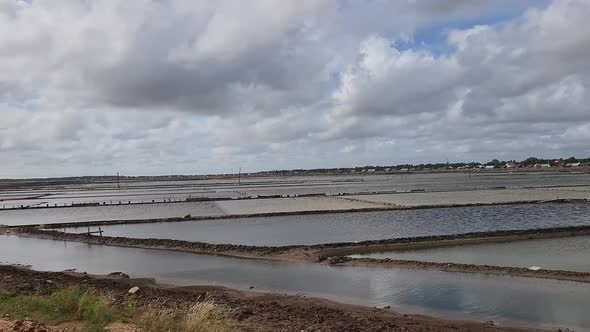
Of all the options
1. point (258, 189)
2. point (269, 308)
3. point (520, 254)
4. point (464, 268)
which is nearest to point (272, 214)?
point (520, 254)

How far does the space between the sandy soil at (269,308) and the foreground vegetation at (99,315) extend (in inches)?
48.7

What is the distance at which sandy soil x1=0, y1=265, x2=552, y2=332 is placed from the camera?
37.1ft

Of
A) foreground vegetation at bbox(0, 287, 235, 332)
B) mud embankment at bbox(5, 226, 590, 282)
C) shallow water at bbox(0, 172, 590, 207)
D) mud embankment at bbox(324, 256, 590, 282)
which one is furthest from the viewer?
shallow water at bbox(0, 172, 590, 207)

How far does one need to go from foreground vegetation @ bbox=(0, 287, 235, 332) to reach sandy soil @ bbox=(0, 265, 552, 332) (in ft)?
4.05

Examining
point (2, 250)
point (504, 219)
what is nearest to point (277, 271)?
point (2, 250)

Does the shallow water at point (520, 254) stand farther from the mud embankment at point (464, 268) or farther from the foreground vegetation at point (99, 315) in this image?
the foreground vegetation at point (99, 315)

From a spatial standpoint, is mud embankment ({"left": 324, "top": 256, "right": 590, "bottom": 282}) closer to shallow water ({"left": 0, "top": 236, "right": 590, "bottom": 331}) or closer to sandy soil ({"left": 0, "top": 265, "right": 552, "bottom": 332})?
shallow water ({"left": 0, "top": 236, "right": 590, "bottom": 331})

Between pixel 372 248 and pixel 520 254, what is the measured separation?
6730 mm

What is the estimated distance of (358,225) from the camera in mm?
33875

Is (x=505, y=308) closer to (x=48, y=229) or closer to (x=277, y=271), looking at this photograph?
(x=277, y=271)

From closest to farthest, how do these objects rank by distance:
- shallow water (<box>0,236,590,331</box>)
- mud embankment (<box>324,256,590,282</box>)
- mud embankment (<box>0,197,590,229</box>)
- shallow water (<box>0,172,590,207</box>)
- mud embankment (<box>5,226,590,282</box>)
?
1. shallow water (<box>0,236,590,331</box>)
2. mud embankment (<box>324,256,590,282</box>)
3. mud embankment (<box>5,226,590,282</box>)
4. mud embankment (<box>0,197,590,229</box>)
5. shallow water (<box>0,172,590,207</box>)

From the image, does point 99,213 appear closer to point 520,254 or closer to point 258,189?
point 520,254

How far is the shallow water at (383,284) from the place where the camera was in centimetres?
1315

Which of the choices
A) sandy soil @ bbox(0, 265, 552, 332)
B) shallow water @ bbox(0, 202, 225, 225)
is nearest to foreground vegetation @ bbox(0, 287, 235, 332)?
sandy soil @ bbox(0, 265, 552, 332)
